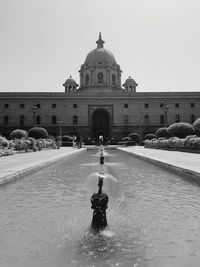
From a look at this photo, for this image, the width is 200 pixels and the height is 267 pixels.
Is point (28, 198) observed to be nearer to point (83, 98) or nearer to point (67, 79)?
point (83, 98)

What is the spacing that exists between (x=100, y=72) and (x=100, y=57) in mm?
3224

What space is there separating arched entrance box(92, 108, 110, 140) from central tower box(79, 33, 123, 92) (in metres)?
4.97

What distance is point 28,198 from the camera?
570 cm

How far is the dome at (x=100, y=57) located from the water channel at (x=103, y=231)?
55.7 metres

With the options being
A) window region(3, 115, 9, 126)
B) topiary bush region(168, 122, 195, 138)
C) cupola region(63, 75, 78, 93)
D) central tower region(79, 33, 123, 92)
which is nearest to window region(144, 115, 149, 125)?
central tower region(79, 33, 123, 92)

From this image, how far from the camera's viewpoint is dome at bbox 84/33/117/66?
60.2 metres

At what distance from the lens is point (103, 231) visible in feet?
12.3

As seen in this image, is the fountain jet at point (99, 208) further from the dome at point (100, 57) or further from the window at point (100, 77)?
the dome at point (100, 57)

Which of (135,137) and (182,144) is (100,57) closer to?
(135,137)

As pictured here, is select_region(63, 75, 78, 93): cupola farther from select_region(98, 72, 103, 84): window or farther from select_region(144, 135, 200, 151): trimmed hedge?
select_region(144, 135, 200, 151): trimmed hedge

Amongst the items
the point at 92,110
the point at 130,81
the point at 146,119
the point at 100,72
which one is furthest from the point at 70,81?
the point at 146,119

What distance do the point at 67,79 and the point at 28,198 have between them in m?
59.0

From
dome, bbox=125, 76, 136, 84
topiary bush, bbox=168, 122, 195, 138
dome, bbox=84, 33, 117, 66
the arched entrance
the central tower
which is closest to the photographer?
topiary bush, bbox=168, 122, 195, 138

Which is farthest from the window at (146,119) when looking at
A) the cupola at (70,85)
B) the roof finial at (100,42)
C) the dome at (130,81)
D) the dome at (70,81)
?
the roof finial at (100,42)
